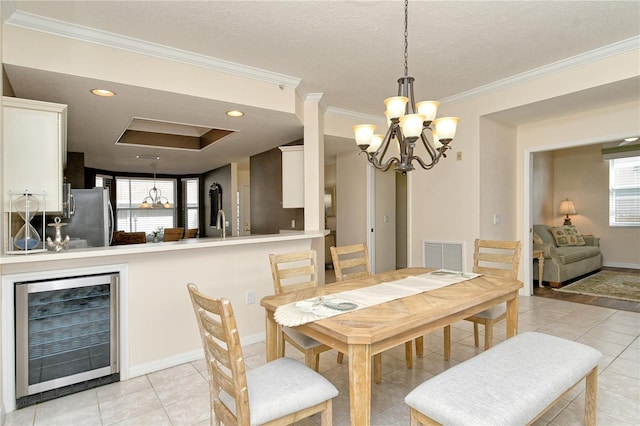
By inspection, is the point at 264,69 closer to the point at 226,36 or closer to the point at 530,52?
the point at 226,36

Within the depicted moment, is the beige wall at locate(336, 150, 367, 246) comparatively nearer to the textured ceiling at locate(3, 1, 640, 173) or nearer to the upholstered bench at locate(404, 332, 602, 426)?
the textured ceiling at locate(3, 1, 640, 173)

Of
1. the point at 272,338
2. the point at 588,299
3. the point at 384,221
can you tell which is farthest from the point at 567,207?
the point at 272,338

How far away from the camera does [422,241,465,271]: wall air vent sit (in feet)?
14.3

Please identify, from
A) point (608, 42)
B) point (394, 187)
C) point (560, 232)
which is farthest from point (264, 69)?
point (560, 232)

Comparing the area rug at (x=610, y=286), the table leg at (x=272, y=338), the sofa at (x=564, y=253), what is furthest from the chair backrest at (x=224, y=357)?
the sofa at (x=564, y=253)

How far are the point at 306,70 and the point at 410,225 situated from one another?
269cm

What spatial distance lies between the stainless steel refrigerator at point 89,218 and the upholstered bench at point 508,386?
3.39 meters

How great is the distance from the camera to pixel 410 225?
495 cm

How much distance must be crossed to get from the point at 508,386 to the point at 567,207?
7.38 meters

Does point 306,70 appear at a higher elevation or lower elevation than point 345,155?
higher

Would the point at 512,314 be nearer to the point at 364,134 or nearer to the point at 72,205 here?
the point at 364,134

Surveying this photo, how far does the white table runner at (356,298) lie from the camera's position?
1.66 metres

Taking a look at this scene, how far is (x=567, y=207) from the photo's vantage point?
7227mm

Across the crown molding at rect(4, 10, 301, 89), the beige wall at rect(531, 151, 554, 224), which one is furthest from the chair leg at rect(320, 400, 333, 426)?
the beige wall at rect(531, 151, 554, 224)
